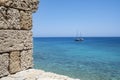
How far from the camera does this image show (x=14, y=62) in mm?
3094

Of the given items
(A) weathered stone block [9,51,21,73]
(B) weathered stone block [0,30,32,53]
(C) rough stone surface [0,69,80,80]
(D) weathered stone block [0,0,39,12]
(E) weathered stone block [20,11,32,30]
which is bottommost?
(C) rough stone surface [0,69,80,80]

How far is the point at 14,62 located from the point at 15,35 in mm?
417

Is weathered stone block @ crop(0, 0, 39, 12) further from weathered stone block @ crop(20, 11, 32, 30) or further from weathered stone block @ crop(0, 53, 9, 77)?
weathered stone block @ crop(0, 53, 9, 77)

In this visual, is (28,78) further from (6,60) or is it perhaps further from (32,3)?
(32,3)

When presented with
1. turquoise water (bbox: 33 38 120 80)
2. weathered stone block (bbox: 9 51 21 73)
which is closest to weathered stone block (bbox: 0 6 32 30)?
weathered stone block (bbox: 9 51 21 73)

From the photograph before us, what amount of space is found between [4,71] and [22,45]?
504 millimetres

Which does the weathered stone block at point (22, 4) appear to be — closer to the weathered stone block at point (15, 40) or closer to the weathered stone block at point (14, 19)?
the weathered stone block at point (14, 19)

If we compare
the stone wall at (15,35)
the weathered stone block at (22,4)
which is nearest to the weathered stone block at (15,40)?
the stone wall at (15,35)

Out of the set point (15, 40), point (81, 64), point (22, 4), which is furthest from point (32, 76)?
point (81, 64)

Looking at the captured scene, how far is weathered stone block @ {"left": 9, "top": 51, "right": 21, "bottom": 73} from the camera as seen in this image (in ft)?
10.0

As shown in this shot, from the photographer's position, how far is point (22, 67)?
324 centimetres

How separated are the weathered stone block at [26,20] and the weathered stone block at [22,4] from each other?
0.08m

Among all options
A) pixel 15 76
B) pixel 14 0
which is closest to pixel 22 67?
pixel 15 76

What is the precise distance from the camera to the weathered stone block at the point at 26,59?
3.24 metres
